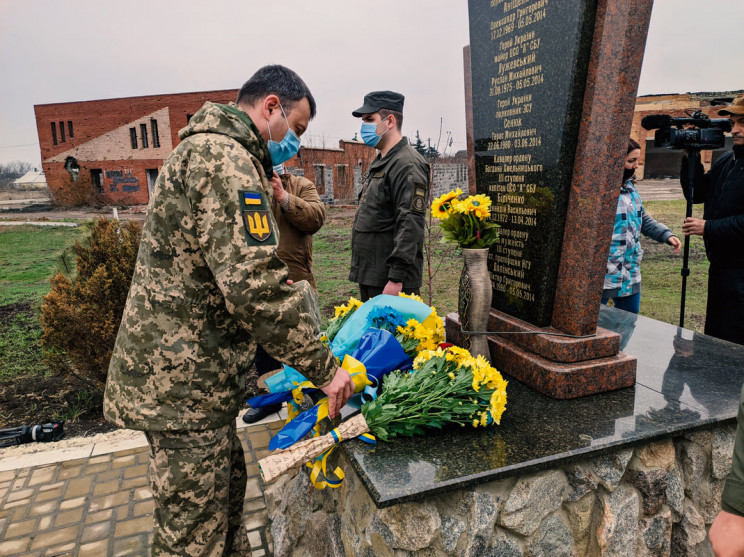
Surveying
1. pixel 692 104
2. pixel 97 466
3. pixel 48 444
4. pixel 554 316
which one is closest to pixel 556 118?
pixel 554 316

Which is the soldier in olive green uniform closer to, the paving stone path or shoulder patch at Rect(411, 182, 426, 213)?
shoulder patch at Rect(411, 182, 426, 213)

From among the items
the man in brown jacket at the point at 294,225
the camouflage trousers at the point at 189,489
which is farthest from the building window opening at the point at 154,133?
the camouflage trousers at the point at 189,489

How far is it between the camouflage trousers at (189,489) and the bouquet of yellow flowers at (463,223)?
58.7 inches

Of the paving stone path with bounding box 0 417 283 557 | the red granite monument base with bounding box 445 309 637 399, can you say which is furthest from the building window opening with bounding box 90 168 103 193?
the red granite monument base with bounding box 445 309 637 399

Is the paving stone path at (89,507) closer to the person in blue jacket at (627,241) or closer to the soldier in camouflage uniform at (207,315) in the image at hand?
the soldier in camouflage uniform at (207,315)

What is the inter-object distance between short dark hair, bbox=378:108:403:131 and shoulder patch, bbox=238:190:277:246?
2.06 meters

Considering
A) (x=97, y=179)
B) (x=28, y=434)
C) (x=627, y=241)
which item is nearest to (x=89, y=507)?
(x=28, y=434)

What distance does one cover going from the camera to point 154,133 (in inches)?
1166

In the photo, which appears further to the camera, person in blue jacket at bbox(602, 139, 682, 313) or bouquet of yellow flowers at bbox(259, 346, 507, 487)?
person in blue jacket at bbox(602, 139, 682, 313)

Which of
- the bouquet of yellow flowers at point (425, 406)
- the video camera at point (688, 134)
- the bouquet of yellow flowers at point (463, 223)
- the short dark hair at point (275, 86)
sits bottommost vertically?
the bouquet of yellow flowers at point (425, 406)

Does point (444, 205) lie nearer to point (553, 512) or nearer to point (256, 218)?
point (256, 218)

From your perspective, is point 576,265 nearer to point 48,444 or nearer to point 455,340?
point 455,340

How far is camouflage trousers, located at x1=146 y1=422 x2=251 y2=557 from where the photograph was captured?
1.85m

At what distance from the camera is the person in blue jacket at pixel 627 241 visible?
12.8 ft
